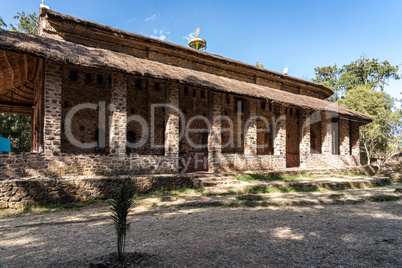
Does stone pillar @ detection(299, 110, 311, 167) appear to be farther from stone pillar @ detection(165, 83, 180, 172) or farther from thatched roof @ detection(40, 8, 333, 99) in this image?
stone pillar @ detection(165, 83, 180, 172)

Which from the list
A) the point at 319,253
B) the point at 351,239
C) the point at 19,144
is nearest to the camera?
the point at 319,253

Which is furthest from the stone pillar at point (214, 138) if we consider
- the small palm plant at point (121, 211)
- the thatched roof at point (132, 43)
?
the small palm plant at point (121, 211)

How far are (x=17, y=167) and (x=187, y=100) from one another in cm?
840

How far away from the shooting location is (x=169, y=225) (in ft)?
17.0

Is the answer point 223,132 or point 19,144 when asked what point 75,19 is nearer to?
point 223,132

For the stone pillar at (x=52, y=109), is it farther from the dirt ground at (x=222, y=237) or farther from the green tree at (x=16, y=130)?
the green tree at (x=16, y=130)

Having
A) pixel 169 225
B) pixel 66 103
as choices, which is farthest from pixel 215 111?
pixel 169 225

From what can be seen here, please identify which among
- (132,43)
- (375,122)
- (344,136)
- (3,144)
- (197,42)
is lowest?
(3,144)

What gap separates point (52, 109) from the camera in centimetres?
834

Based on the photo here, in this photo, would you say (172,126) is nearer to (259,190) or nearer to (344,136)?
(259,190)

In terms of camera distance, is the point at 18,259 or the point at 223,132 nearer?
the point at 18,259

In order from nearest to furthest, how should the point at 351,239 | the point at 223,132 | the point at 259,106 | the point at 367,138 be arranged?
the point at 351,239 → the point at 223,132 → the point at 259,106 → the point at 367,138

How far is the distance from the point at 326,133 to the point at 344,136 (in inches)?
78.9

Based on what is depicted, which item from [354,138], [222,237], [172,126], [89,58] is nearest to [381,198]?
[222,237]
